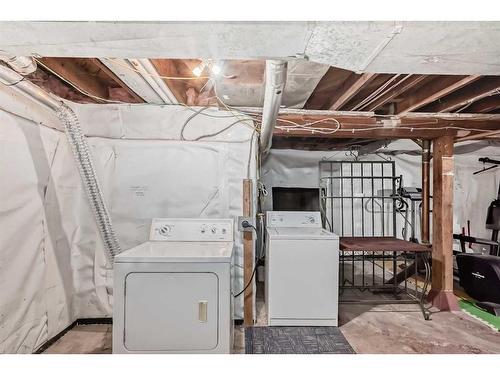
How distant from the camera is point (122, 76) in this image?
2230mm

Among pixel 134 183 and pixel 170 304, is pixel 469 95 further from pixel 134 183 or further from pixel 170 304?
pixel 134 183

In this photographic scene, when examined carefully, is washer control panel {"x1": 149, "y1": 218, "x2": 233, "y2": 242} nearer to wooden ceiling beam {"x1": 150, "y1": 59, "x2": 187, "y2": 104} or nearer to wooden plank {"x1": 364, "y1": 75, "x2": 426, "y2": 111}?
wooden ceiling beam {"x1": 150, "y1": 59, "x2": 187, "y2": 104}

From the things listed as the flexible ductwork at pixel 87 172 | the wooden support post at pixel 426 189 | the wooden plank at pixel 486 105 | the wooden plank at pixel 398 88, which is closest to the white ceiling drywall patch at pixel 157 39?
the flexible ductwork at pixel 87 172

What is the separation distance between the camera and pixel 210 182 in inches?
116

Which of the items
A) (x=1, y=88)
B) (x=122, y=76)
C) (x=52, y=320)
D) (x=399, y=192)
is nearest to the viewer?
(x=1, y=88)

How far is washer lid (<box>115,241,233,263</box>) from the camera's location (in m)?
1.92

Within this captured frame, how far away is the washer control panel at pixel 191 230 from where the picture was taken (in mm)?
2723

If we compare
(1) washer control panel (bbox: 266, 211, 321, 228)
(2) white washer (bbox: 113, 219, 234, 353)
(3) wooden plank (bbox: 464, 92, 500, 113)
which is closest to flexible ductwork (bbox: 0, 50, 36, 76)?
(2) white washer (bbox: 113, 219, 234, 353)

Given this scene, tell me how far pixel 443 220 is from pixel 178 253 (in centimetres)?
296

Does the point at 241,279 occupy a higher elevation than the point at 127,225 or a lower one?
lower

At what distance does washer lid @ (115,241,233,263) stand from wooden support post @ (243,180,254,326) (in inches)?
16.7

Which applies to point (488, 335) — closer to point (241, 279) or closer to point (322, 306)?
point (322, 306)

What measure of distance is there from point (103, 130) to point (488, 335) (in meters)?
4.01

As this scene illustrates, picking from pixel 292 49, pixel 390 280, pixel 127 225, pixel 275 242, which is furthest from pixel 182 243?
pixel 390 280
